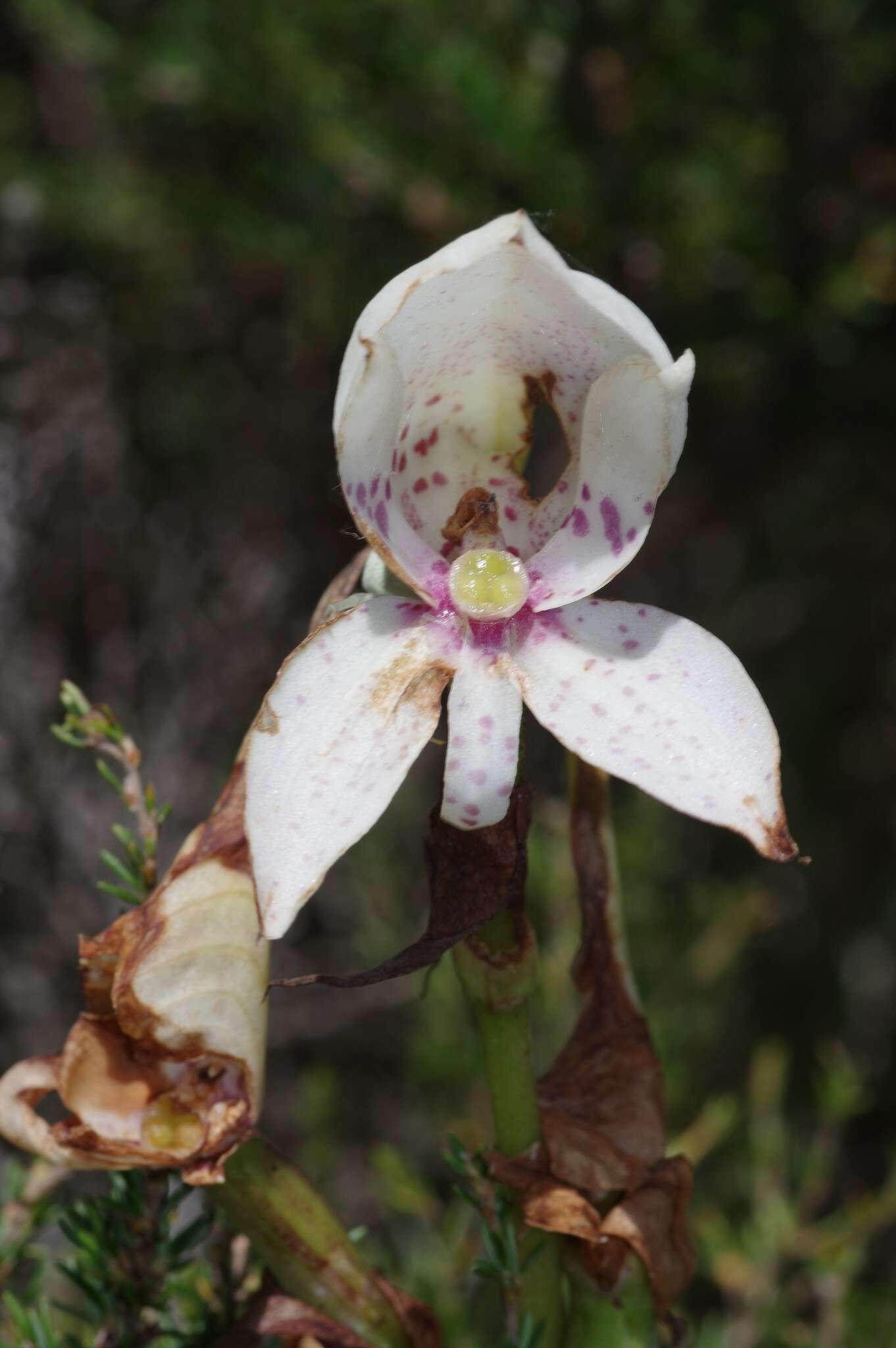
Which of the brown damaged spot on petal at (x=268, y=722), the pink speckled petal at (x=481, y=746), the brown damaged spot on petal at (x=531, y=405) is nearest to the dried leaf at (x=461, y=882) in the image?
the pink speckled petal at (x=481, y=746)

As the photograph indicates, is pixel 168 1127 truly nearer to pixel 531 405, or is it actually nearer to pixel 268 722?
pixel 268 722

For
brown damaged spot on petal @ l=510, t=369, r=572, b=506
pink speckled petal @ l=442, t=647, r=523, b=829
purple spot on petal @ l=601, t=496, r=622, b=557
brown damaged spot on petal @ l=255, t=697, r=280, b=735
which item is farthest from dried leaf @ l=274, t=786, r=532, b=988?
brown damaged spot on petal @ l=510, t=369, r=572, b=506

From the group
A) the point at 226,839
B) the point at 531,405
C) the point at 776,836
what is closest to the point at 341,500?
the point at 531,405

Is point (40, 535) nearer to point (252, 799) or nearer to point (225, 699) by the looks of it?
point (225, 699)

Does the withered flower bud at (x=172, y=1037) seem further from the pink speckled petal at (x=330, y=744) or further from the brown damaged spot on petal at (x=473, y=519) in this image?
the brown damaged spot on petal at (x=473, y=519)

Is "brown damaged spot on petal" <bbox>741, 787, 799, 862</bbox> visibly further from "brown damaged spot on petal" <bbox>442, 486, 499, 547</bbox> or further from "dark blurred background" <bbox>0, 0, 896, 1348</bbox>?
"dark blurred background" <bbox>0, 0, 896, 1348</bbox>

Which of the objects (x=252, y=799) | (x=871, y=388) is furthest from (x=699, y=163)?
(x=252, y=799)
